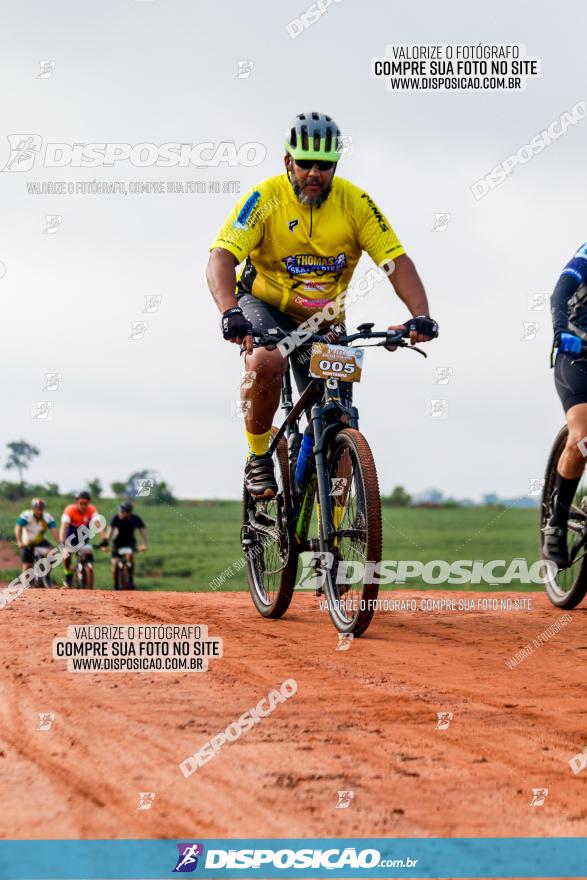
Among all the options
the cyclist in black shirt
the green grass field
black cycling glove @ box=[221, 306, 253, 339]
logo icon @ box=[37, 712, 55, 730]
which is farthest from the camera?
the green grass field

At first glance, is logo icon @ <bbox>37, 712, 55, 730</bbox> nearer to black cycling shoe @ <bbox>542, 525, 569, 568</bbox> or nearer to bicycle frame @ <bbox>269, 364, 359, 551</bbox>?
bicycle frame @ <bbox>269, 364, 359, 551</bbox>

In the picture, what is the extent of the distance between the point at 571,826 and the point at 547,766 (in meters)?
0.56

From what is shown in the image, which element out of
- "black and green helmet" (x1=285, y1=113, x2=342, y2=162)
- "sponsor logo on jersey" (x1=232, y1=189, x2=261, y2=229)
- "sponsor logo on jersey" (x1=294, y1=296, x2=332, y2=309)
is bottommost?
"sponsor logo on jersey" (x1=294, y1=296, x2=332, y2=309)

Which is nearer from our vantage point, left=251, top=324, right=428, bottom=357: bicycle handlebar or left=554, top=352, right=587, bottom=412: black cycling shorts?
left=251, top=324, right=428, bottom=357: bicycle handlebar

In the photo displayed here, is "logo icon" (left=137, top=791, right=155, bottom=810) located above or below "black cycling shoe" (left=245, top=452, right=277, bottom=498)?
below

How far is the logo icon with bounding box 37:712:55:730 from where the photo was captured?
13.6 feet

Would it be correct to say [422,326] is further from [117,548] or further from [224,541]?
[224,541]

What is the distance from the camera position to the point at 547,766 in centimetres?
369

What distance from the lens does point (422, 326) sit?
638 centimetres

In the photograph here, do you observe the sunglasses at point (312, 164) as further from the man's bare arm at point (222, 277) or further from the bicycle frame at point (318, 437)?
the bicycle frame at point (318, 437)

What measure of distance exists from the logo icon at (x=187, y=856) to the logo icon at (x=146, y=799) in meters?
0.28

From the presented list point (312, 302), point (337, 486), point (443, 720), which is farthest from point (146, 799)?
point (312, 302)

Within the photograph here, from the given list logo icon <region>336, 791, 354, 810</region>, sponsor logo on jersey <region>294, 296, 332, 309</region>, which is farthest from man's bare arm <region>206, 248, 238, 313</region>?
logo icon <region>336, 791, 354, 810</region>

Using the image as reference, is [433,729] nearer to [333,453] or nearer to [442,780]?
[442,780]
